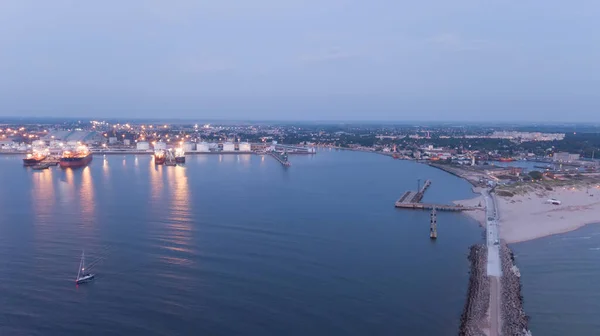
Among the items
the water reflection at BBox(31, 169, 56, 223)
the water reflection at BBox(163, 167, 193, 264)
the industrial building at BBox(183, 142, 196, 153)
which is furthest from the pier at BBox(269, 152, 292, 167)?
the water reflection at BBox(31, 169, 56, 223)

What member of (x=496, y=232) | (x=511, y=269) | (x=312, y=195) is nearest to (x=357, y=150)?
(x=312, y=195)

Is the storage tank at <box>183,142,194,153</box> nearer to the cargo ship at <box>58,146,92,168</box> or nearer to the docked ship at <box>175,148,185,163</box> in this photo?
the docked ship at <box>175,148,185,163</box>

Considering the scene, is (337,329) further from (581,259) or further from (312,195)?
(312,195)

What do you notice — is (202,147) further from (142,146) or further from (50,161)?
(50,161)

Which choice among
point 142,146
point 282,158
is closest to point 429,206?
point 282,158

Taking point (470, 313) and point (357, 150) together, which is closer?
point (470, 313)
